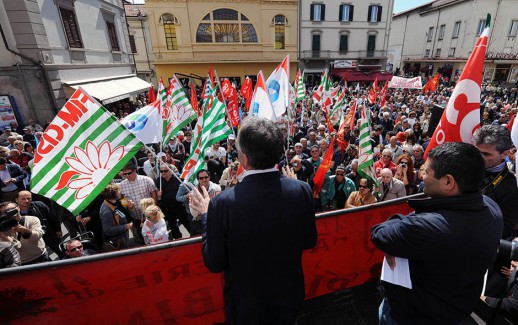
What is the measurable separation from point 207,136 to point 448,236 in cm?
403

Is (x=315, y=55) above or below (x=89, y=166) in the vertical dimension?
above

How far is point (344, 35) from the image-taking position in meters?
32.6

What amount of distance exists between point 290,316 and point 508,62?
1731 inches

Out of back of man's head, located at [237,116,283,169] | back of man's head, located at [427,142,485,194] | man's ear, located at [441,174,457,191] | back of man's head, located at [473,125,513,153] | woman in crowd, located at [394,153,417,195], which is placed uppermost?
back of man's head, located at [237,116,283,169]

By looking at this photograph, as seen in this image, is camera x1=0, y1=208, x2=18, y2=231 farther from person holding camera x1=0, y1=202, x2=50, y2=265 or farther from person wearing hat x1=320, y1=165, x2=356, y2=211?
person wearing hat x1=320, y1=165, x2=356, y2=211

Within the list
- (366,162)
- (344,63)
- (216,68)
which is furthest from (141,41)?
(366,162)

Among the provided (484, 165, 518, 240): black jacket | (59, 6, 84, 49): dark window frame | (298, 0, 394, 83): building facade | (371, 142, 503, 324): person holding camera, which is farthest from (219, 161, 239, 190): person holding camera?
(298, 0, 394, 83): building facade

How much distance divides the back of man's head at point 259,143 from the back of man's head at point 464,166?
889 millimetres

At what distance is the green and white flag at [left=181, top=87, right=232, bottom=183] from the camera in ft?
14.8

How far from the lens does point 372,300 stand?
3.06m

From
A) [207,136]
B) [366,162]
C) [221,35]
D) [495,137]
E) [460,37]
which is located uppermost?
[221,35]

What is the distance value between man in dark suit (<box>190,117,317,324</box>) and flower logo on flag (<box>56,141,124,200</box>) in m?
1.93

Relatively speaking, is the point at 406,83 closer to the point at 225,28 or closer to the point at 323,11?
the point at 323,11

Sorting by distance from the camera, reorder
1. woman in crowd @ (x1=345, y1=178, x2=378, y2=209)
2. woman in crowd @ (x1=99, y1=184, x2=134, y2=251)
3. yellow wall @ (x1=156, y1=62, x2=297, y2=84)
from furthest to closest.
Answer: yellow wall @ (x1=156, y1=62, x2=297, y2=84), woman in crowd @ (x1=345, y1=178, x2=378, y2=209), woman in crowd @ (x1=99, y1=184, x2=134, y2=251)
